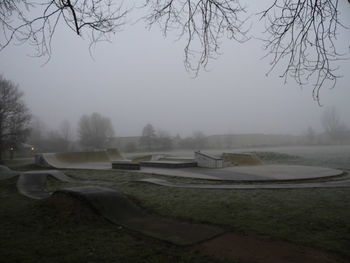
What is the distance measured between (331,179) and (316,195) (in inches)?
203

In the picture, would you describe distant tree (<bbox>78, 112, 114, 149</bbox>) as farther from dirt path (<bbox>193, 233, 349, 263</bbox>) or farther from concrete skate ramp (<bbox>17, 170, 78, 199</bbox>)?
dirt path (<bbox>193, 233, 349, 263</bbox>)

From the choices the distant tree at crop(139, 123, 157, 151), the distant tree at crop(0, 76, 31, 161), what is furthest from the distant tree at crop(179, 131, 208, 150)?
the distant tree at crop(0, 76, 31, 161)

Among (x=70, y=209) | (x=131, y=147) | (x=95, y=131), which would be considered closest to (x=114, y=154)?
(x=70, y=209)

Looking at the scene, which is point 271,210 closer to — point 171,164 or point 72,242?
point 72,242

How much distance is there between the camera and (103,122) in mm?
76062

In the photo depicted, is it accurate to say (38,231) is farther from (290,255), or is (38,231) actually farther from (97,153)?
(97,153)

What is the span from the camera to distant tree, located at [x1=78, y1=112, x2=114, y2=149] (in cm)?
6781

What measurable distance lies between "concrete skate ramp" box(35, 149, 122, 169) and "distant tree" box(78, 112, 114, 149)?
35.7 metres

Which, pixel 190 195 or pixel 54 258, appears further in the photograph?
pixel 190 195

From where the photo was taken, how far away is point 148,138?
6203cm

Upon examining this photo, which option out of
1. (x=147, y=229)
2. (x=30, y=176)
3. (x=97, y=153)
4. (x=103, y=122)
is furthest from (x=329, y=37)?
(x=103, y=122)

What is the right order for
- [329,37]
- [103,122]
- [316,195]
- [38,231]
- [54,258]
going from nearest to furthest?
[54,258] → [329,37] → [38,231] → [316,195] → [103,122]

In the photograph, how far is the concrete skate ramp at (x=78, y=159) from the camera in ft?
81.0

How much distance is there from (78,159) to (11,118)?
1488 cm
